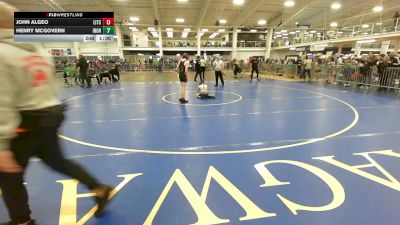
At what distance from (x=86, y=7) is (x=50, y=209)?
28112 millimetres

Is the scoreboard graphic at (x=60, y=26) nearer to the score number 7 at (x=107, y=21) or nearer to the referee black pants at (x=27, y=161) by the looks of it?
the score number 7 at (x=107, y=21)

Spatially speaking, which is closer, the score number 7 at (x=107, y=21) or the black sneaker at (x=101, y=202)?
the black sneaker at (x=101, y=202)

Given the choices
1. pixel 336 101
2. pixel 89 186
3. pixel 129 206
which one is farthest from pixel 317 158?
pixel 336 101

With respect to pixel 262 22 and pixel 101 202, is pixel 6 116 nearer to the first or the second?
pixel 101 202

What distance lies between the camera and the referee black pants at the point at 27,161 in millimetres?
2090

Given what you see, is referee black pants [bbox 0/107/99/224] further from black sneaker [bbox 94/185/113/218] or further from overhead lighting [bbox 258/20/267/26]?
overhead lighting [bbox 258/20/267/26]

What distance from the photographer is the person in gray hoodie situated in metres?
1.80

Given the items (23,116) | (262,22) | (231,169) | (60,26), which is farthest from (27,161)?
(262,22)

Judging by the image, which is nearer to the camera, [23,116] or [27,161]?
[23,116]

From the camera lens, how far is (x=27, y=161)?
2.17 metres

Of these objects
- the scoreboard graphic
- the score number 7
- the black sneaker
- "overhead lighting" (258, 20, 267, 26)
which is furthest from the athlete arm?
"overhead lighting" (258, 20, 267, 26)

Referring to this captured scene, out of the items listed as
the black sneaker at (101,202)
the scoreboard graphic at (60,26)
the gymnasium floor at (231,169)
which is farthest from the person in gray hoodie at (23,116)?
the scoreboard graphic at (60,26)

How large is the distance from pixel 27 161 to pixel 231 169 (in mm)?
2677

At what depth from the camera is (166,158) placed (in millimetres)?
4344
